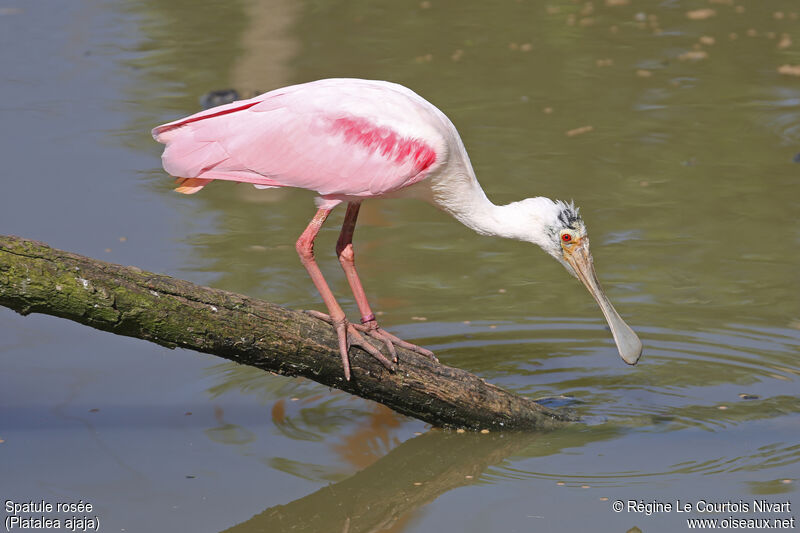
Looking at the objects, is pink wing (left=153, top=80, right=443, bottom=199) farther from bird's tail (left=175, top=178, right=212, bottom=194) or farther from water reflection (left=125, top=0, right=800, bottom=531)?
water reflection (left=125, top=0, right=800, bottom=531)

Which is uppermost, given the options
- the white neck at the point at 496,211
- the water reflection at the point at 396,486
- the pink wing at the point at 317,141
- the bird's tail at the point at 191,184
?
the pink wing at the point at 317,141

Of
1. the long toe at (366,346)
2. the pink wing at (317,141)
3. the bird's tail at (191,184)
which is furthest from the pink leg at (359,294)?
the bird's tail at (191,184)

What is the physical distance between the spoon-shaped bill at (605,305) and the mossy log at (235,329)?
0.52 meters

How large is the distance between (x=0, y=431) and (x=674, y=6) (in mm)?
10728

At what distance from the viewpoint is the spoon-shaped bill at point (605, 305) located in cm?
619

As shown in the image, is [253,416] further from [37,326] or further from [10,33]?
[10,33]

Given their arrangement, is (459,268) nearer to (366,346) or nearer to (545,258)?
(545,258)

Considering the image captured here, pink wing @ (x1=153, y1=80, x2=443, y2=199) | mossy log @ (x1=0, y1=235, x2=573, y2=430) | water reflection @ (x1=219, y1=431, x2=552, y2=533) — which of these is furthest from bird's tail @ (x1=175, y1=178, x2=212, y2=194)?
water reflection @ (x1=219, y1=431, x2=552, y2=533)

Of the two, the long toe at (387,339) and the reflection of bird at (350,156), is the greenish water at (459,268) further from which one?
the reflection of bird at (350,156)

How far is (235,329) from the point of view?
524cm

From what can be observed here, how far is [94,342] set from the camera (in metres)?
7.11

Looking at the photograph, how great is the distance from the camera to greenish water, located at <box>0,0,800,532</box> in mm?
5547

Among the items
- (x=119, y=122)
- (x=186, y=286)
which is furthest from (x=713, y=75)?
(x=186, y=286)

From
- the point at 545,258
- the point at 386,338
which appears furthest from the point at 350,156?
the point at 545,258
